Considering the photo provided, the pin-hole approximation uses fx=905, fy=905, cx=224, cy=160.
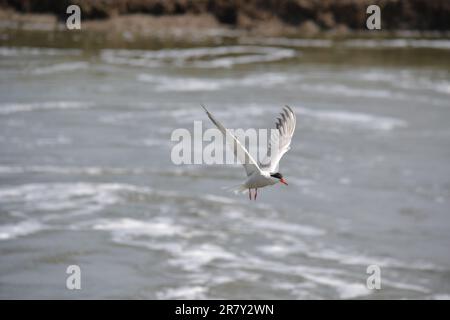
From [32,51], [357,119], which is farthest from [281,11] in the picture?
[357,119]

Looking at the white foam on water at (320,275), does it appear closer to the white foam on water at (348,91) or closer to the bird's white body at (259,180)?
the bird's white body at (259,180)

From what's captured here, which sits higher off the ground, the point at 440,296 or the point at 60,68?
the point at 60,68

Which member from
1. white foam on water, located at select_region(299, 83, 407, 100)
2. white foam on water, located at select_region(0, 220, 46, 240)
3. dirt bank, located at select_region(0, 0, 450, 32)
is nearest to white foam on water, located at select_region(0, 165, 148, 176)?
white foam on water, located at select_region(0, 220, 46, 240)

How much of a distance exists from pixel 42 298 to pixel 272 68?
2146 cm

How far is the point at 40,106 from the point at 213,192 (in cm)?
864

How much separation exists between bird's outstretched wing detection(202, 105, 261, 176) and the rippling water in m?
7.20

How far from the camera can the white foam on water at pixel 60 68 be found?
98.9ft

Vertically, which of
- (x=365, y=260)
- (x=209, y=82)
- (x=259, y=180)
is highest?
(x=259, y=180)

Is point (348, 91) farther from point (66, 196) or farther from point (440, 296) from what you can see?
point (440, 296)

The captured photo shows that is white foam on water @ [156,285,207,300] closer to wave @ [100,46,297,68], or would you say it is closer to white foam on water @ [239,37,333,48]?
wave @ [100,46,297,68]

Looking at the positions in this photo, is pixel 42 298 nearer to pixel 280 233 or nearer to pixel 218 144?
pixel 280 233

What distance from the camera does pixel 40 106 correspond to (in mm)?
25109

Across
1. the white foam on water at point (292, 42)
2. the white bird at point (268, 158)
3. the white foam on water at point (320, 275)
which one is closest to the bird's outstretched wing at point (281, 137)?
the white bird at point (268, 158)

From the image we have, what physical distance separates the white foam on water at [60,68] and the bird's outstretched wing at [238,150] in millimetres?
24256
